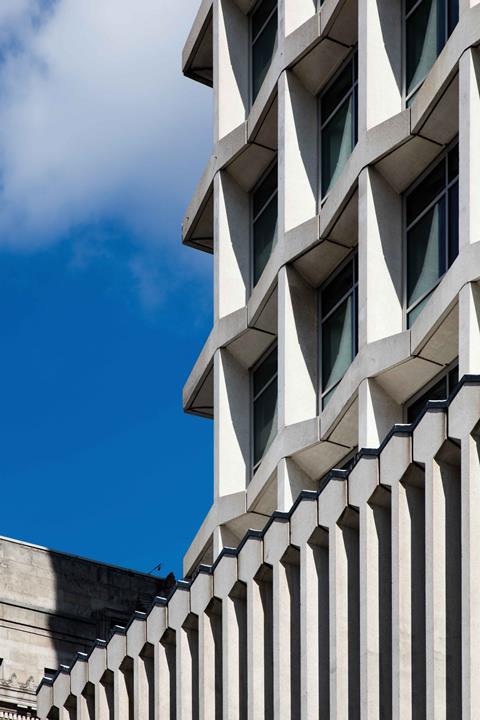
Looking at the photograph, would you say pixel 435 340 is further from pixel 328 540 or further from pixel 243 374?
pixel 243 374

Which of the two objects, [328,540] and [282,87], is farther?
[282,87]

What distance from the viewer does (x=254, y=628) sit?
139 feet

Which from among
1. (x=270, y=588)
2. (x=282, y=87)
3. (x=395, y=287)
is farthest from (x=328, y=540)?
(x=282, y=87)

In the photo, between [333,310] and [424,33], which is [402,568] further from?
[424,33]

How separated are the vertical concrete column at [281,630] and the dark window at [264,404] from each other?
6.37 m

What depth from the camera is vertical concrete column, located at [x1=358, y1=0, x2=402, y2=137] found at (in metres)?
43.3

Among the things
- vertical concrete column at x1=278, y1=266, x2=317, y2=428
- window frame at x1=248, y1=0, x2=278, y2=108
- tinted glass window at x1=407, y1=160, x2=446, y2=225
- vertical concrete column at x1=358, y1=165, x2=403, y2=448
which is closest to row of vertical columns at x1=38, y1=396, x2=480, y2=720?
vertical concrete column at x1=358, y1=165, x2=403, y2=448

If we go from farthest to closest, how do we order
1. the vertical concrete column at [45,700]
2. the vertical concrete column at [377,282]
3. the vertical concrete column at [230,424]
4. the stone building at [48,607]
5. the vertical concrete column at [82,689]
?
the stone building at [48,607] < the vertical concrete column at [45,700] < the vertical concrete column at [82,689] < the vertical concrete column at [230,424] < the vertical concrete column at [377,282]

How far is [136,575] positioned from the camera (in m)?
68.8

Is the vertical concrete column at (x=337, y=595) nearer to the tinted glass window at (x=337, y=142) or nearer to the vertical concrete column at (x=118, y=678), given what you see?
the tinted glass window at (x=337, y=142)

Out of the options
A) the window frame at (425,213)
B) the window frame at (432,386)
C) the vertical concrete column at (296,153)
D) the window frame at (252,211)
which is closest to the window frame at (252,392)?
the window frame at (252,211)

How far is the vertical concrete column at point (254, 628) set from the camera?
41781 mm

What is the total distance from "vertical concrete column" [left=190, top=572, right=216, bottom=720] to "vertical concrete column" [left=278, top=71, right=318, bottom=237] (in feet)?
25.6

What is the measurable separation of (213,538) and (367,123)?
35.5 ft
